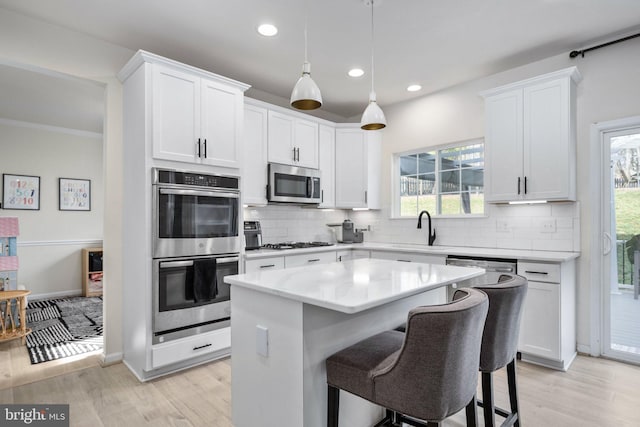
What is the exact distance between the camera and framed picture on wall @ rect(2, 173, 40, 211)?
5195 millimetres

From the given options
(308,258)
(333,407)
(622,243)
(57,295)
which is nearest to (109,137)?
(308,258)

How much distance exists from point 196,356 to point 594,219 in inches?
146

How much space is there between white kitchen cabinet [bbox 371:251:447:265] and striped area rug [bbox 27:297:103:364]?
3.03 meters

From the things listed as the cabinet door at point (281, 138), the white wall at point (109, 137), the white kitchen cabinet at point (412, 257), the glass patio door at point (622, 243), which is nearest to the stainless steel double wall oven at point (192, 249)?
the white wall at point (109, 137)

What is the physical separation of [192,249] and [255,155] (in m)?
1.33

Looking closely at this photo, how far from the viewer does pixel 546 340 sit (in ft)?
9.50

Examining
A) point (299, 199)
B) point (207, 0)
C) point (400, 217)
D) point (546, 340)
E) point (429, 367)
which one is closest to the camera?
point (429, 367)

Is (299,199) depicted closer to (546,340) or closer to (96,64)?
(96,64)

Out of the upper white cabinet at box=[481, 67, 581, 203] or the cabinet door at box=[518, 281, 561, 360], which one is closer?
the cabinet door at box=[518, 281, 561, 360]

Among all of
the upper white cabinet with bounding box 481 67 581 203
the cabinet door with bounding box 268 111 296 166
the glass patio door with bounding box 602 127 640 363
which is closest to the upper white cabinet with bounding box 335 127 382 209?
the cabinet door with bounding box 268 111 296 166

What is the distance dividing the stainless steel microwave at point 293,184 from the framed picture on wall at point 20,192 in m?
4.14

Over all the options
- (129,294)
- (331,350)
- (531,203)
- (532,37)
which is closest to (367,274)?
(331,350)

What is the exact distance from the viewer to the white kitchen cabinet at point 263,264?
133 inches

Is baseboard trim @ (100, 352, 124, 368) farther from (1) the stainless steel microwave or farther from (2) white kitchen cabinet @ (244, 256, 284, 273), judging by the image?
(1) the stainless steel microwave
